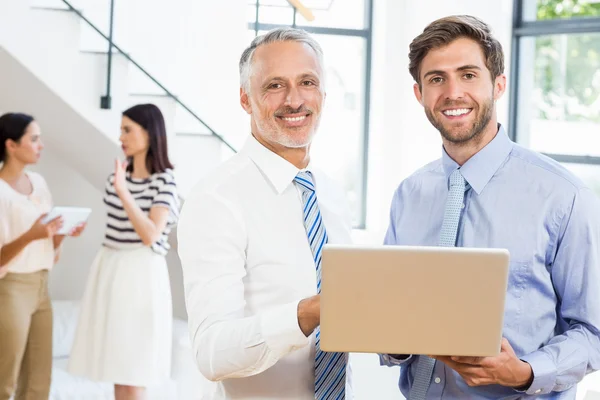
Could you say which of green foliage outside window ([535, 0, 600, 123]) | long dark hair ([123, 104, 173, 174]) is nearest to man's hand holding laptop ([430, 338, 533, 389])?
long dark hair ([123, 104, 173, 174])

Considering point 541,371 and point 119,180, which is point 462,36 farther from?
point 119,180

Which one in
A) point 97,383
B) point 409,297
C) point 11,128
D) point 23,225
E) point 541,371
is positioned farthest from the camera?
point 97,383

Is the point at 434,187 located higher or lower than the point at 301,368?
higher

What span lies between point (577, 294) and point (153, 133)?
2.58m

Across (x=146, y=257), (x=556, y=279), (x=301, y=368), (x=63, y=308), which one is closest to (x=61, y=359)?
(x=63, y=308)

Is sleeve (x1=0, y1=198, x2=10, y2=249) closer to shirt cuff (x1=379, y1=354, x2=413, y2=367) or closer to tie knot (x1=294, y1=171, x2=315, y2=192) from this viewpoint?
tie knot (x1=294, y1=171, x2=315, y2=192)

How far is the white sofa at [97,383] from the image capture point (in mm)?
4471

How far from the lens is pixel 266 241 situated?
179 cm

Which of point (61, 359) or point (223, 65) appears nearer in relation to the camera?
point (61, 359)

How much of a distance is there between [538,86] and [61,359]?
3134 mm

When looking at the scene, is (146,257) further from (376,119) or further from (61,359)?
(376,119)

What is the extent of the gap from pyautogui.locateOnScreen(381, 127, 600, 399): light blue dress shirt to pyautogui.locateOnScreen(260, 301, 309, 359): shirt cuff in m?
0.37

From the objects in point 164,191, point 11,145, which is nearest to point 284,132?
point 164,191

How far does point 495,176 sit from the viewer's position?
6.12ft
